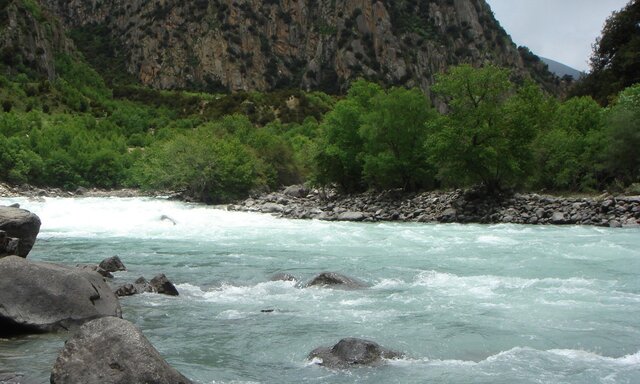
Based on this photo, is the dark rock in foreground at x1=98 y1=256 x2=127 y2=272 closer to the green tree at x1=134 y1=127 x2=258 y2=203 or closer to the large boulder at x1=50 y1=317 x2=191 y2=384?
the large boulder at x1=50 y1=317 x2=191 y2=384

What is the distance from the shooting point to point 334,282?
50.0ft

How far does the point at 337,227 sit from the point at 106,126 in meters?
62.5

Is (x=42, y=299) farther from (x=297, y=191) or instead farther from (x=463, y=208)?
(x=297, y=191)

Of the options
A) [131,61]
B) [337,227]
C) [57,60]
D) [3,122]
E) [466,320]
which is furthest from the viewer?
[131,61]

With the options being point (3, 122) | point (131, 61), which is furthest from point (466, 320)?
point (131, 61)

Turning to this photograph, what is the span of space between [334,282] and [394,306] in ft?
8.14

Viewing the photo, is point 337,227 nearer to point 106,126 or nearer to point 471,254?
point 471,254

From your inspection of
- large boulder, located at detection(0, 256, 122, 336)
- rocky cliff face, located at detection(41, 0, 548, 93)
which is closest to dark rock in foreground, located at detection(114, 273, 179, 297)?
large boulder, located at detection(0, 256, 122, 336)

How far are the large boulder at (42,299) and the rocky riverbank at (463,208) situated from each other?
80.9ft

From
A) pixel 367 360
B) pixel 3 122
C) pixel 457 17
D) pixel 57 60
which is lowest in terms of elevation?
pixel 367 360

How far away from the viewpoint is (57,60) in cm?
10912

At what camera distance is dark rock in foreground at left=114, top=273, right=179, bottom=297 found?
1380 centimetres

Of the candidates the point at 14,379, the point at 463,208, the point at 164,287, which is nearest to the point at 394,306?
the point at 164,287

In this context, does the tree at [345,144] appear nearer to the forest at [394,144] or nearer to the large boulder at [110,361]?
the forest at [394,144]
